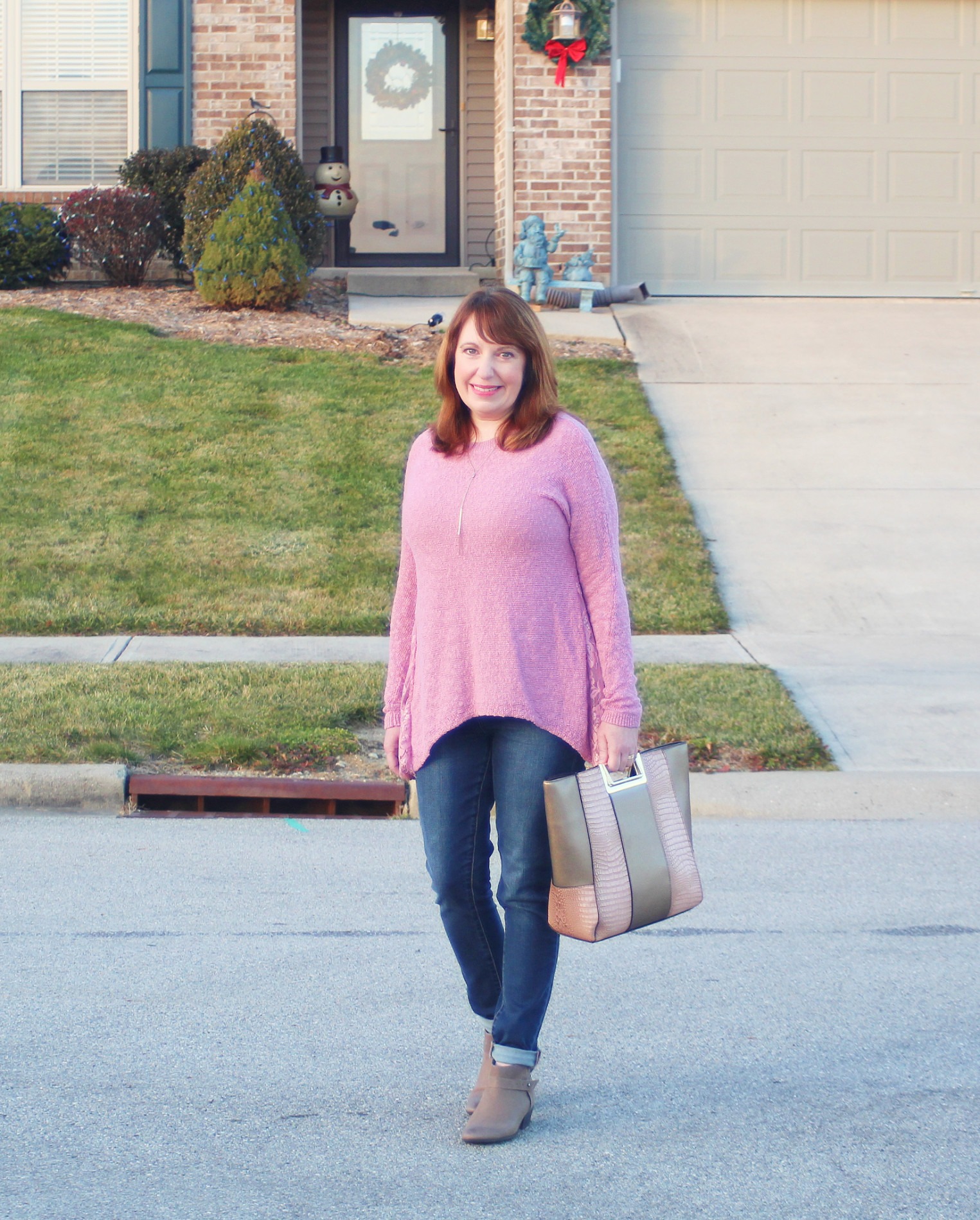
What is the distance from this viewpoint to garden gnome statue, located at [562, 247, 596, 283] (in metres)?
13.9

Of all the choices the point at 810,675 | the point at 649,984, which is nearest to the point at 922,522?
the point at 810,675

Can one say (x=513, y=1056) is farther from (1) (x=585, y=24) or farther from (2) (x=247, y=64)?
(2) (x=247, y=64)

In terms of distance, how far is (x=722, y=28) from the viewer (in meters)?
14.6

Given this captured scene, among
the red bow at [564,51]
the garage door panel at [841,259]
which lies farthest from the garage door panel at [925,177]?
the red bow at [564,51]

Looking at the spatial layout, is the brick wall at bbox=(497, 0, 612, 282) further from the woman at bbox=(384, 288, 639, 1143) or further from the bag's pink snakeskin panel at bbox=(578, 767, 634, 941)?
the bag's pink snakeskin panel at bbox=(578, 767, 634, 941)

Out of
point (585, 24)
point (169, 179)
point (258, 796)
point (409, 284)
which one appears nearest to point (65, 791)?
point (258, 796)

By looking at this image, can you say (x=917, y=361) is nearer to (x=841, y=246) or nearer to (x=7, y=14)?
(x=841, y=246)

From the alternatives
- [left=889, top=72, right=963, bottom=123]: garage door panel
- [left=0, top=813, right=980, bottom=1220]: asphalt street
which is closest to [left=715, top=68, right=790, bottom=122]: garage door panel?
[left=889, top=72, right=963, bottom=123]: garage door panel

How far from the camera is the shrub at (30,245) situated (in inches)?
537

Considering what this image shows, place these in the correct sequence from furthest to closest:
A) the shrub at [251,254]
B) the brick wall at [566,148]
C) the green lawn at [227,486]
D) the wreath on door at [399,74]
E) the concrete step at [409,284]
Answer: the wreath on door at [399,74], the concrete step at [409,284], the brick wall at [566,148], the shrub at [251,254], the green lawn at [227,486]

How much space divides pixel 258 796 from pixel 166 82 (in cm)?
1098

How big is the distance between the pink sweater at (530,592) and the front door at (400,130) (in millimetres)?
13940

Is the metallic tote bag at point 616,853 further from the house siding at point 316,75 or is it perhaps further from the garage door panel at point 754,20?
the house siding at point 316,75

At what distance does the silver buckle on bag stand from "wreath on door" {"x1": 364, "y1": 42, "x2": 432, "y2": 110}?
14834 mm
